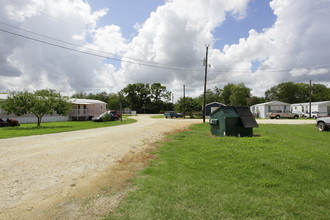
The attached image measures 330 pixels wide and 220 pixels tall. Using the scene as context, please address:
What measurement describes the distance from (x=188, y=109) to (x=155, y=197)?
36181mm

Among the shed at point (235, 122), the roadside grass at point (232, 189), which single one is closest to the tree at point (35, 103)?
the shed at point (235, 122)

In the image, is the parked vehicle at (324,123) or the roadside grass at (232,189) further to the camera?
the parked vehicle at (324,123)

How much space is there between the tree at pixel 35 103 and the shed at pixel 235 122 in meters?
18.1

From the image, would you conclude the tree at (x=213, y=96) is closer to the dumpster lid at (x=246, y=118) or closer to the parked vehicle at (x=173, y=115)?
the parked vehicle at (x=173, y=115)

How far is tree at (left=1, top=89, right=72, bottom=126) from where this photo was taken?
737 inches

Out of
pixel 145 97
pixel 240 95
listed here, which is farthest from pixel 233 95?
pixel 145 97

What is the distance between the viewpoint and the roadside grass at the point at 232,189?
293 centimetres

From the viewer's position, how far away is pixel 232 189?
380 centimetres

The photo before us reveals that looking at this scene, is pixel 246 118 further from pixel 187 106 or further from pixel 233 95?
pixel 233 95

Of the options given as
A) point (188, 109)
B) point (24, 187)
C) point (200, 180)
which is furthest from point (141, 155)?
point (188, 109)

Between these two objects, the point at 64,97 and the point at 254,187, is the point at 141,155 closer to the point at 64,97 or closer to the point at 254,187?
the point at 254,187

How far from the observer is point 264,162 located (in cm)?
538

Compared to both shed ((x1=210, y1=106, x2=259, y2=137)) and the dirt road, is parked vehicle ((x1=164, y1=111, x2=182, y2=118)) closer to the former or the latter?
shed ((x1=210, y1=106, x2=259, y2=137))

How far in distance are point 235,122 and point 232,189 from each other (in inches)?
322
